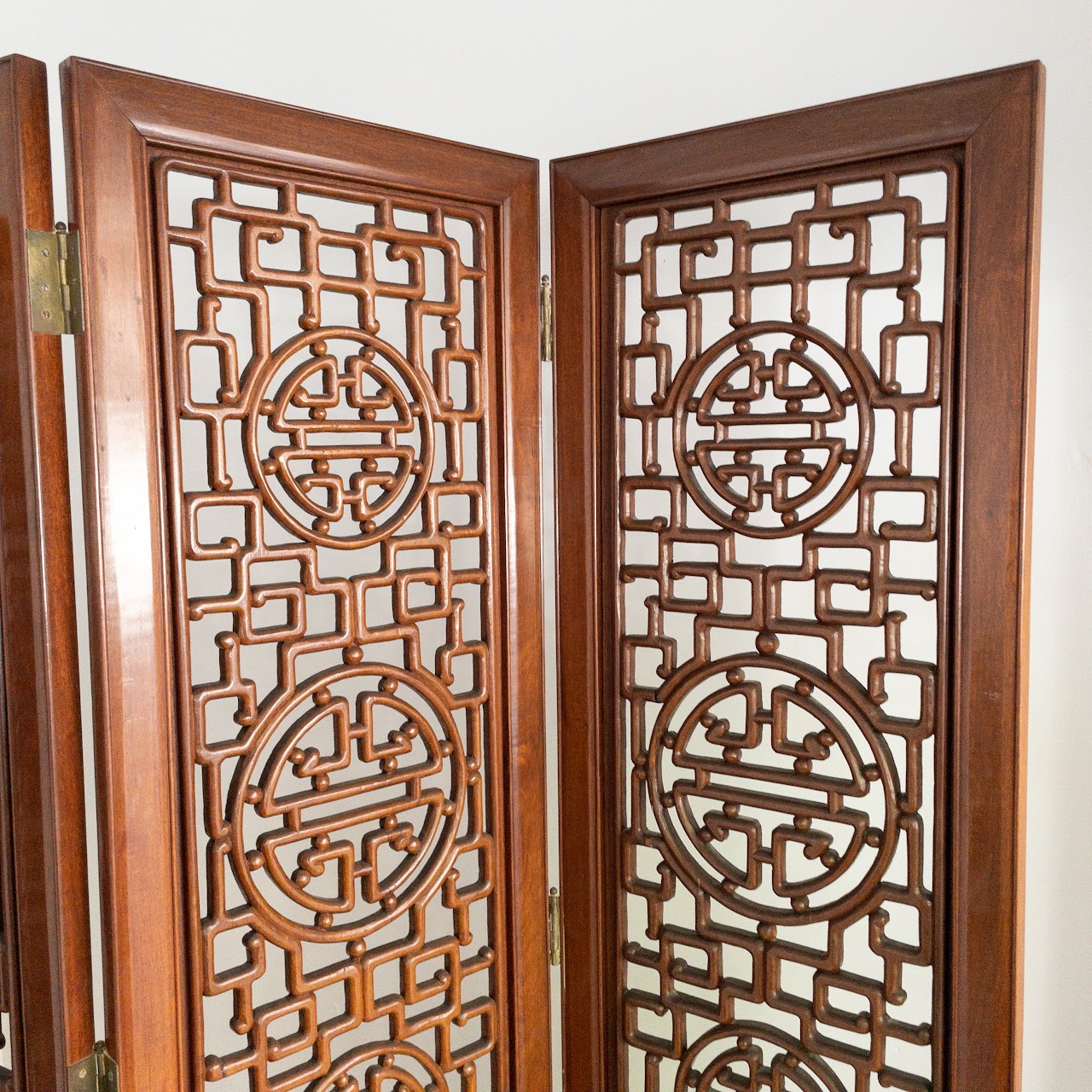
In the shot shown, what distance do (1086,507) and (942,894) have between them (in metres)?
0.60

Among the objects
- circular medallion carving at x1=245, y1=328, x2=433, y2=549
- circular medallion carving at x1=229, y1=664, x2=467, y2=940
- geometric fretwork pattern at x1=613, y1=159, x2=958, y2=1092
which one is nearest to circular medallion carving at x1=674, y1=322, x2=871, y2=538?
geometric fretwork pattern at x1=613, y1=159, x2=958, y2=1092

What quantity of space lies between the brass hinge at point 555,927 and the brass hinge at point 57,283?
0.96 m

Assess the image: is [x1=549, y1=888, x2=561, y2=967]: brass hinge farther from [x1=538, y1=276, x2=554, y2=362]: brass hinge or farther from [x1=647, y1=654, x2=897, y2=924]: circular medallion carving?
[x1=538, y1=276, x2=554, y2=362]: brass hinge

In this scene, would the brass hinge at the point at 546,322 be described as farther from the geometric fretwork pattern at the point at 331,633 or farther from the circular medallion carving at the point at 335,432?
the circular medallion carving at the point at 335,432

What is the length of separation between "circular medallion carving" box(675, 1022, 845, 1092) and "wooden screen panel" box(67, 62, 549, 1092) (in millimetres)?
219

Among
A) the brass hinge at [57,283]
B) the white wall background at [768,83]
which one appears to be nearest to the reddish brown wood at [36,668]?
the brass hinge at [57,283]

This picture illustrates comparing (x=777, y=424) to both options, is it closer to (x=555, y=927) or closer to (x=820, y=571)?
(x=820, y=571)

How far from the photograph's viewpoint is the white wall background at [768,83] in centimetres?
150

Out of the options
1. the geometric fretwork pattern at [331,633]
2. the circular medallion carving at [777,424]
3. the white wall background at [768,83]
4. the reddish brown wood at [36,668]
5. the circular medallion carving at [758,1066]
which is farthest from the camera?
the white wall background at [768,83]

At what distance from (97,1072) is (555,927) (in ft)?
2.04

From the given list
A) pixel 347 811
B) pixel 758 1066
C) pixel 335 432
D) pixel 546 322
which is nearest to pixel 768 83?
pixel 546 322

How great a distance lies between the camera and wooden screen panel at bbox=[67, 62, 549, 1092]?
1095 mm

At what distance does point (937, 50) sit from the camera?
5.12 ft

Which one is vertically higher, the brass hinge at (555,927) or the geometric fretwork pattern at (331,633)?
the geometric fretwork pattern at (331,633)
